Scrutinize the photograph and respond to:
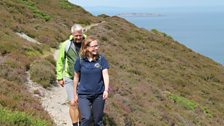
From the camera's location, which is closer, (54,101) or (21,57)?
(54,101)

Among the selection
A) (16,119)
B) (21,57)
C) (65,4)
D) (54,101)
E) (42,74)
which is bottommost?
(65,4)

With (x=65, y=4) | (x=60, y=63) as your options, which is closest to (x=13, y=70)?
(x=60, y=63)

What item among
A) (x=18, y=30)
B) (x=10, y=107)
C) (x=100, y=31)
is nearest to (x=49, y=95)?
(x=10, y=107)

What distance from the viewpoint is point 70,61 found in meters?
8.09

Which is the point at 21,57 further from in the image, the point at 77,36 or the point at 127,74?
the point at 127,74

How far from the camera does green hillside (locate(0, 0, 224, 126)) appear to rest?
1191 centimetres

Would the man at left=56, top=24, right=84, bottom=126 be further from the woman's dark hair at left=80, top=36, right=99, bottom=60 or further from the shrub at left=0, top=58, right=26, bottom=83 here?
the shrub at left=0, top=58, right=26, bottom=83

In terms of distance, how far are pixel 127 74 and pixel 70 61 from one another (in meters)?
14.8

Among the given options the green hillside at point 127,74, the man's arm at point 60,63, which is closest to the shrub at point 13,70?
the green hillside at point 127,74

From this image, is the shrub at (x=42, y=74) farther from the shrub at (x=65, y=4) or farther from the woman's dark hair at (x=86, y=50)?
the shrub at (x=65, y=4)

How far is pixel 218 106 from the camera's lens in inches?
1034

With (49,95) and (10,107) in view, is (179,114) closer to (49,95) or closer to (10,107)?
(49,95)

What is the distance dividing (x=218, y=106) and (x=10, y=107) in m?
19.6

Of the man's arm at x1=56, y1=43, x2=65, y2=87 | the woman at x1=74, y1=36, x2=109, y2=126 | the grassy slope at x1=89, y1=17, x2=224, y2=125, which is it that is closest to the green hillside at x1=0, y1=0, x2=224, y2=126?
the grassy slope at x1=89, y1=17, x2=224, y2=125
